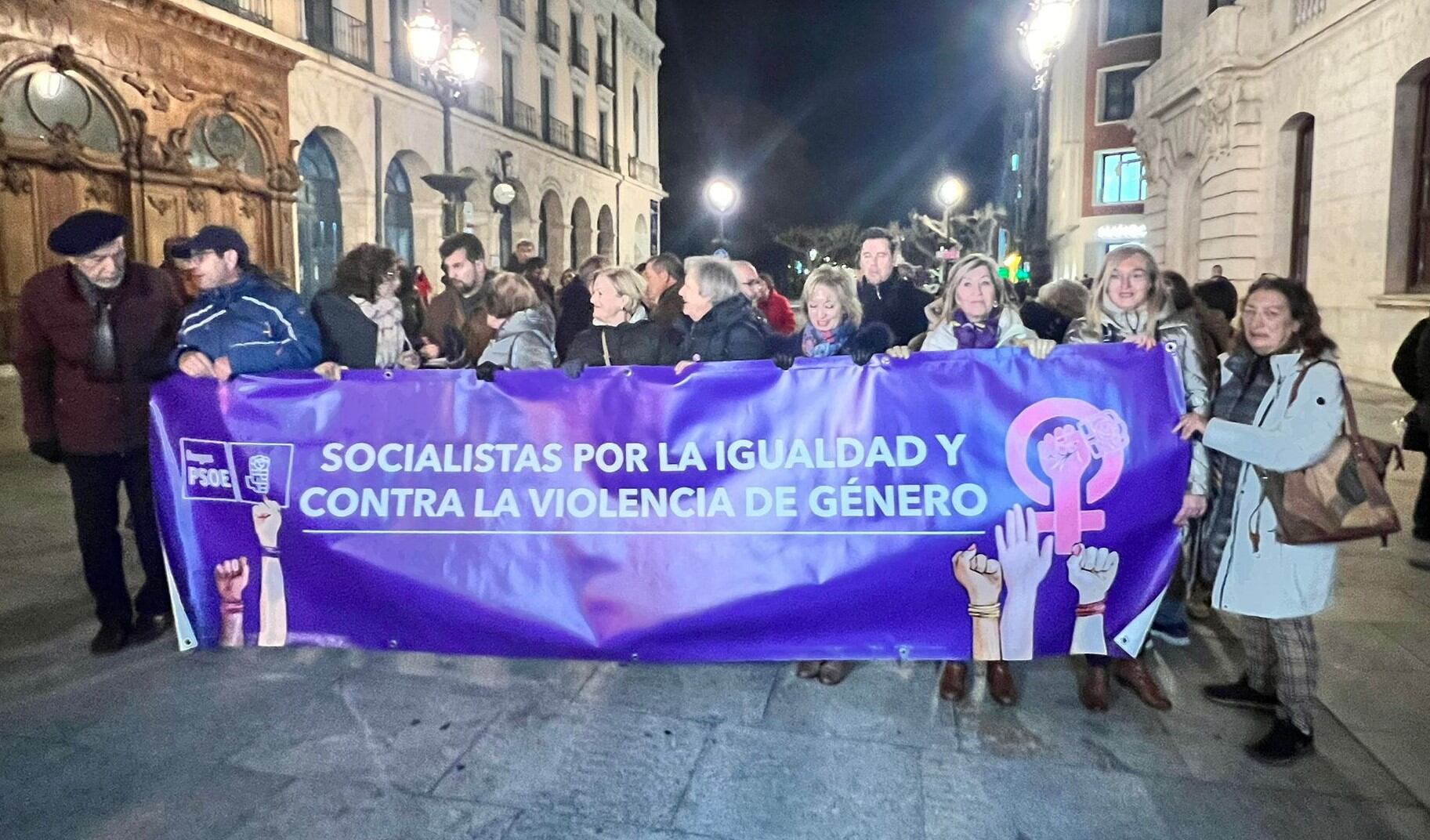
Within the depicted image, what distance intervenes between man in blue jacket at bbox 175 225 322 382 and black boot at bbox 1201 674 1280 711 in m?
4.22

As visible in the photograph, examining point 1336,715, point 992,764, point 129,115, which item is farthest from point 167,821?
point 129,115

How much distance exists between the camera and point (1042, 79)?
56.8 feet

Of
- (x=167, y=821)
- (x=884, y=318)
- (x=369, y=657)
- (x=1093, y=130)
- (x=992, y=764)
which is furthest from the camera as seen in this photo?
(x=1093, y=130)

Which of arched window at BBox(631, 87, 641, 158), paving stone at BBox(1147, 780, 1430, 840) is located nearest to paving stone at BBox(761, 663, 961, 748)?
paving stone at BBox(1147, 780, 1430, 840)

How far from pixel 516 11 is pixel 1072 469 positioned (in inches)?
1205

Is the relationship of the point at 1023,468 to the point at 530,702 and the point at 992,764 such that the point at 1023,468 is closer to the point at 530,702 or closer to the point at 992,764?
the point at 992,764

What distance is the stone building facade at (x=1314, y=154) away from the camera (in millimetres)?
12961

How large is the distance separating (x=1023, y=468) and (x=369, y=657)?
2.98m

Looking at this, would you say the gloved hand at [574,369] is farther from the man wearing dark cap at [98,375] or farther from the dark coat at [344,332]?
the man wearing dark cap at [98,375]

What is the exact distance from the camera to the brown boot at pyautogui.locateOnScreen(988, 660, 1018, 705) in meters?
3.98

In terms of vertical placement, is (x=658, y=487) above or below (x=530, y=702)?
above

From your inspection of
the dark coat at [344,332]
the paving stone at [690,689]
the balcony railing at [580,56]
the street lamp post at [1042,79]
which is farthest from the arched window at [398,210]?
the paving stone at [690,689]

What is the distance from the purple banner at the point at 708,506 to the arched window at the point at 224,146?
13.3 metres

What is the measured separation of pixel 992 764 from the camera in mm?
3469
